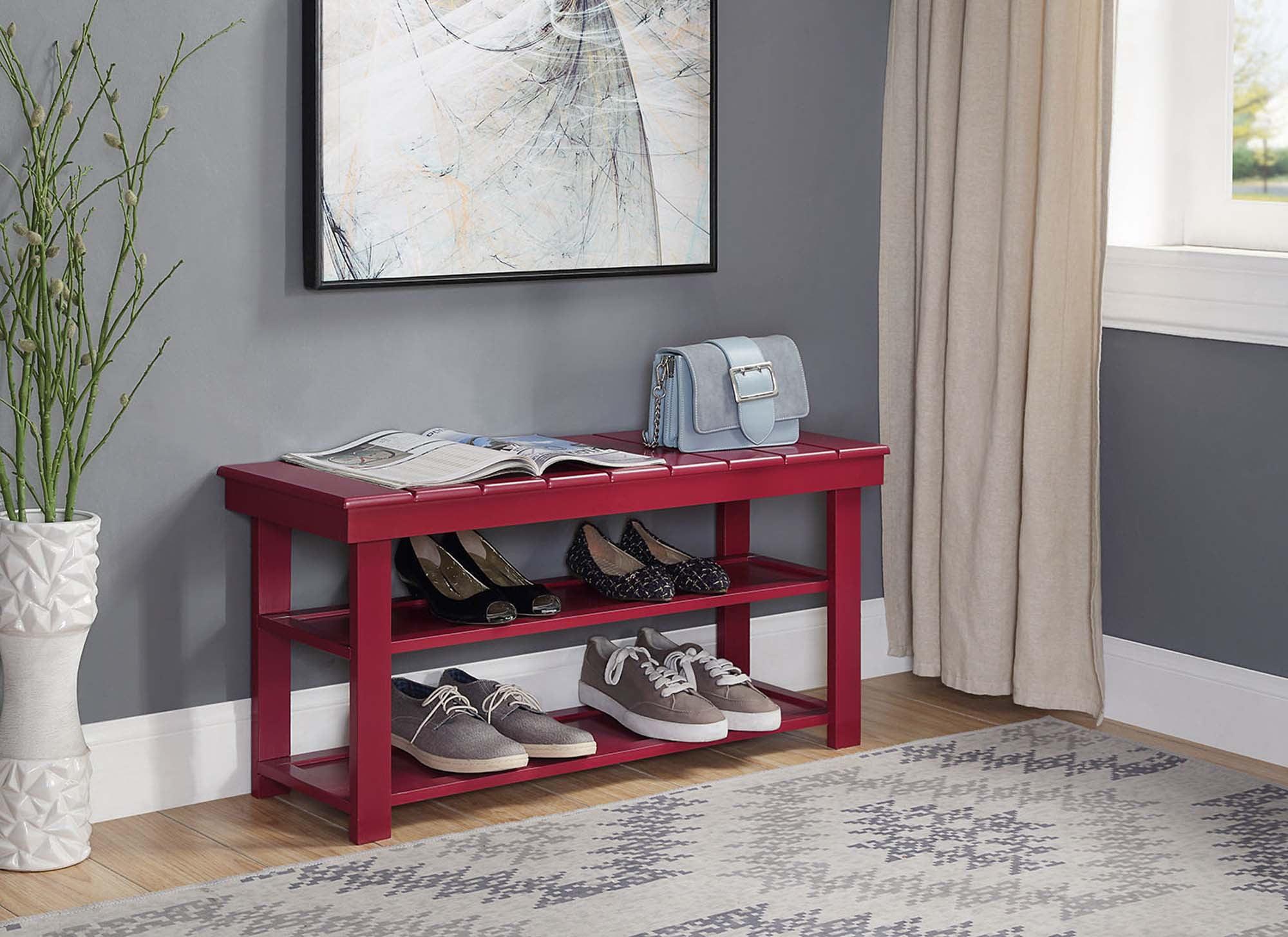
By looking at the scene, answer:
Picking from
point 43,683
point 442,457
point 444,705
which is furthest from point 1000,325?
point 43,683

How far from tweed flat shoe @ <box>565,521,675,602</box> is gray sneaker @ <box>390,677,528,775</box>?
337 mm

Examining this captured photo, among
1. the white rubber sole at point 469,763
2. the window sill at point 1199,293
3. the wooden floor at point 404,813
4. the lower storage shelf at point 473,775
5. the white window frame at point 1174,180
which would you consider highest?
the white window frame at point 1174,180

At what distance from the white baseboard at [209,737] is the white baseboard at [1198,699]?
0.85 m

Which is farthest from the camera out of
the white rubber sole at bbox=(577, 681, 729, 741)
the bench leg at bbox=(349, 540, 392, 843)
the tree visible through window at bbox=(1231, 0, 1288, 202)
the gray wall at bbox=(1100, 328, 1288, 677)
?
the tree visible through window at bbox=(1231, 0, 1288, 202)

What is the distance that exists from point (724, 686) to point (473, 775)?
539 millimetres

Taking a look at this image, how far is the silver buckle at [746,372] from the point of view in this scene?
298 cm

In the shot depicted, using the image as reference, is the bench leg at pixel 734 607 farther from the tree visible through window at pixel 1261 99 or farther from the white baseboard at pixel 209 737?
the tree visible through window at pixel 1261 99

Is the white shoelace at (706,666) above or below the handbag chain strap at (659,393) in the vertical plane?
below

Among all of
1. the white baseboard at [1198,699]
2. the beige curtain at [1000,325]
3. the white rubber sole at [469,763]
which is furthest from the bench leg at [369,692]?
the white baseboard at [1198,699]

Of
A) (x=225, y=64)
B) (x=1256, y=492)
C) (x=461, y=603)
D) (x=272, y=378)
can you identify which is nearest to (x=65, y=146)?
(x=225, y=64)

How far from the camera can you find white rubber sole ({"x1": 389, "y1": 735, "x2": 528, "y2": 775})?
2.68 metres

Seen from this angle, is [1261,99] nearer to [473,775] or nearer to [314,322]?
[314,322]

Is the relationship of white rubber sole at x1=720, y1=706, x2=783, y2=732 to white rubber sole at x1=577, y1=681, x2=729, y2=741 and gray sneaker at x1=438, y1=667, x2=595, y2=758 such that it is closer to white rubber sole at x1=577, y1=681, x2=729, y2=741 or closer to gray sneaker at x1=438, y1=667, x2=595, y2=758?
white rubber sole at x1=577, y1=681, x2=729, y2=741

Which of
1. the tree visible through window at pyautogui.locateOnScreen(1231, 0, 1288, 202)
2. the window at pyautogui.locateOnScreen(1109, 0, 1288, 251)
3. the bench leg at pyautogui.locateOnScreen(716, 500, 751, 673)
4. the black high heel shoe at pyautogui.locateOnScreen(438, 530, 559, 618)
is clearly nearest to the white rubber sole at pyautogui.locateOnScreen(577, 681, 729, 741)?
the black high heel shoe at pyautogui.locateOnScreen(438, 530, 559, 618)
